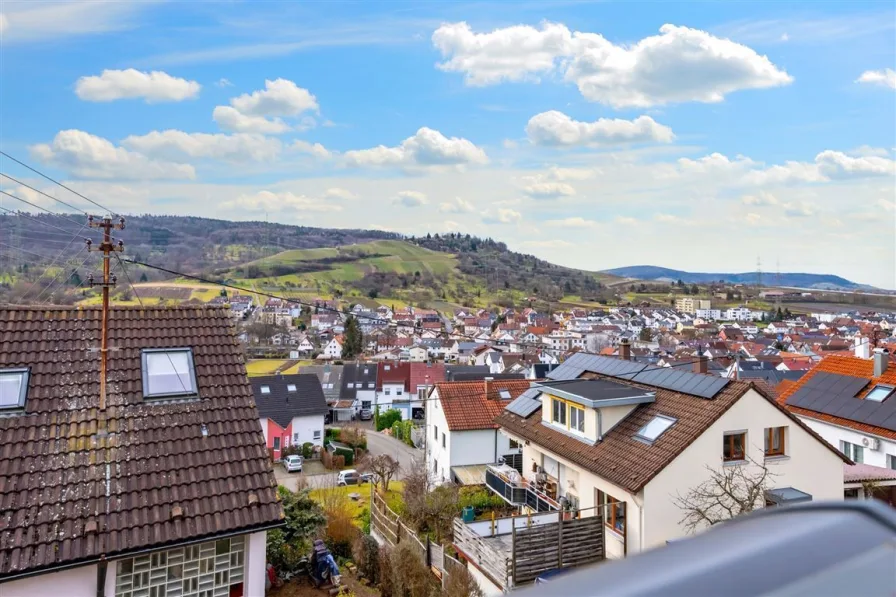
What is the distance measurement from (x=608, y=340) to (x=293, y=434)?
60528 millimetres

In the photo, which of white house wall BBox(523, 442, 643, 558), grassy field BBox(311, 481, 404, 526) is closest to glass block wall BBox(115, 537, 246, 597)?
white house wall BBox(523, 442, 643, 558)

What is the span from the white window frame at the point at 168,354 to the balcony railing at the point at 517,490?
10.1 metres

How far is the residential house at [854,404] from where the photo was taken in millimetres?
18703

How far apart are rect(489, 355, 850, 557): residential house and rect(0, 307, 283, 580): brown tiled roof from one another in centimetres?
829

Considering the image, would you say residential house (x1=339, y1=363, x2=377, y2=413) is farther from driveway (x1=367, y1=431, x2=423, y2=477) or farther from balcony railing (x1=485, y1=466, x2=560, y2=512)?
balcony railing (x1=485, y1=466, x2=560, y2=512)

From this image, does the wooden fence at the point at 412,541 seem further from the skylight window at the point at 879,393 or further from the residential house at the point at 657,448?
the skylight window at the point at 879,393

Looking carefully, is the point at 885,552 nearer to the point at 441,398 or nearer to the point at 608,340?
the point at 441,398

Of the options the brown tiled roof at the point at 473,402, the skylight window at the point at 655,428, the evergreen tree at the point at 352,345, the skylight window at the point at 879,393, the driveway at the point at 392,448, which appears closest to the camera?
the skylight window at the point at 655,428

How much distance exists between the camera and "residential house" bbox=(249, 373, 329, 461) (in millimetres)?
40562

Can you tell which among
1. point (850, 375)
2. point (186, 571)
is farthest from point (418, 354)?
point (186, 571)

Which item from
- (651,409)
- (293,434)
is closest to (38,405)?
(651,409)

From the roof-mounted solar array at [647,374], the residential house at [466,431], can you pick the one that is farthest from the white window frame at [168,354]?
the residential house at [466,431]

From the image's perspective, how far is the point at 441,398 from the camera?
26141 millimetres

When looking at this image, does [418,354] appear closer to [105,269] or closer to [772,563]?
[105,269]
